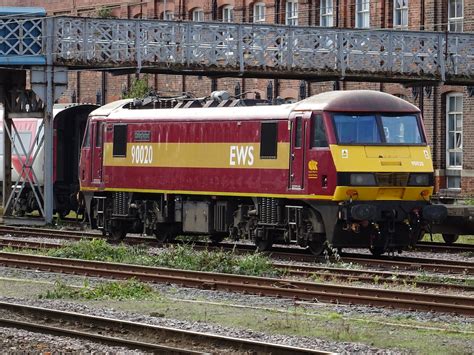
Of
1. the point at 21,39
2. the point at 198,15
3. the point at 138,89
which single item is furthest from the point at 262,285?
the point at 198,15

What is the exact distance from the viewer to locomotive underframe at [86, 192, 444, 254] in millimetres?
25000

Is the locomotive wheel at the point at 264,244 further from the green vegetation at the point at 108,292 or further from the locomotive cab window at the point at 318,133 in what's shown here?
the green vegetation at the point at 108,292

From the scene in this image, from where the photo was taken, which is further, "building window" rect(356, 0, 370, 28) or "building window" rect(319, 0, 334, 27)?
"building window" rect(319, 0, 334, 27)

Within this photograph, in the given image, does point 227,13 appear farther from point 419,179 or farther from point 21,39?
point 419,179

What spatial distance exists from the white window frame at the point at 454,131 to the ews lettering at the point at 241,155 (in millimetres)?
18879

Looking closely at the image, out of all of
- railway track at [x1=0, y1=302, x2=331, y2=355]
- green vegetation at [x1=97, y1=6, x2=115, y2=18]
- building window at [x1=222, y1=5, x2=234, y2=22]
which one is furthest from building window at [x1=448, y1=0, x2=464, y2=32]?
railway track at [x1=0, y1=302, x2=331, y2=355]

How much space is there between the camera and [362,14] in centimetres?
4953

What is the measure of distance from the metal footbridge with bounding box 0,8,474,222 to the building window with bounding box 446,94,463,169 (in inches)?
151

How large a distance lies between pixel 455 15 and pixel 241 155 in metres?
20.0

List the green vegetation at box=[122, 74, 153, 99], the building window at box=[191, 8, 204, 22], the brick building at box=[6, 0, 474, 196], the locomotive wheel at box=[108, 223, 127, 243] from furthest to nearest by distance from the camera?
1. the building window at box=[191, 8, 204, 22]
2. the green vegetation at box=[122, 74, 153, 99]
3. the brick building at box=[6, 0, 474, 196]
4. the locomotive wheel at box=[108, 223, 127, 243]

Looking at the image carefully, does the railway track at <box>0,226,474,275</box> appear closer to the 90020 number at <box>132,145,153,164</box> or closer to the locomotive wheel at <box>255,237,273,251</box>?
the locomotive wheel at <box>255,237,273,251</box>

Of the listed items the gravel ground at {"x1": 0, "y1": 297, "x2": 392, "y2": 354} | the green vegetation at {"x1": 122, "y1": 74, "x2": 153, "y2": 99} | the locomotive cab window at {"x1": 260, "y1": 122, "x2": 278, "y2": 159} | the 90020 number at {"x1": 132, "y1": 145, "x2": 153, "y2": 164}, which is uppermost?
the green vegetation at {"x1": 122, "y1": 74, "x2": 153, "y2": 99}

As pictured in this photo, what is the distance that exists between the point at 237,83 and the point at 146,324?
3901 cm

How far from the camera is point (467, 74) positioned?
4084 centimetres
